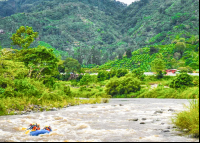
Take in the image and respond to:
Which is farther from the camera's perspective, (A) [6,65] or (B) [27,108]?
(A) [6,65]

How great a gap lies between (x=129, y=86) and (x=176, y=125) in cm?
3381

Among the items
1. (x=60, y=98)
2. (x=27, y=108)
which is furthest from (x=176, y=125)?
(x=60, y=98)

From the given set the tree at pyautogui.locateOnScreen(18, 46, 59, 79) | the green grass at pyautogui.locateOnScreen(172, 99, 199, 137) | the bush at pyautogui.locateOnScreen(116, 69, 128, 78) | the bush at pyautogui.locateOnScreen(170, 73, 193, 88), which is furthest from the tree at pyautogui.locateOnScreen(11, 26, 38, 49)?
the green grass at pyautogui.locateOnScreen(172, 99, 199, 137)

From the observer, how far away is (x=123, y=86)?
4541cm

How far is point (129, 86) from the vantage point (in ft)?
149

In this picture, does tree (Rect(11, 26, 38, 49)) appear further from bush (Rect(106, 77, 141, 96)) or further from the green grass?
the green grass

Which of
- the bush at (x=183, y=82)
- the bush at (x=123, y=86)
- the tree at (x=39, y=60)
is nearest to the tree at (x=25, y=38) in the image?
the tree at (x=39, y=60)

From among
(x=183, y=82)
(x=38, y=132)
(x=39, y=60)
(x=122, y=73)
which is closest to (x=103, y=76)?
(x=122, y=73)

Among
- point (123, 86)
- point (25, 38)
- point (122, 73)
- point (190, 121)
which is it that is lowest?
point (123, 86)

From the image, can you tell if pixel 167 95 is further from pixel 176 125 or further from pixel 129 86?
pixel 176 125

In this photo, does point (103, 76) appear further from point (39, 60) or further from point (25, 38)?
point (39, 60)

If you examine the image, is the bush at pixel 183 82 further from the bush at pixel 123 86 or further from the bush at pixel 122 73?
the bush at pixel 122 73

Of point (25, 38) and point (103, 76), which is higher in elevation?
point (25, 38)

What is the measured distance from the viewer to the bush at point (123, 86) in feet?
149
